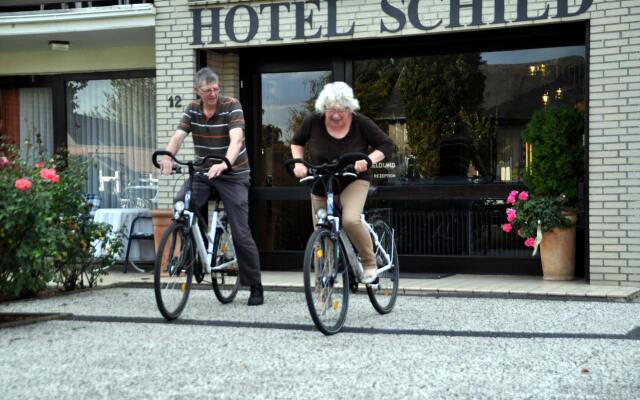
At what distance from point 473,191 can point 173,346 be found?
5.27 metres

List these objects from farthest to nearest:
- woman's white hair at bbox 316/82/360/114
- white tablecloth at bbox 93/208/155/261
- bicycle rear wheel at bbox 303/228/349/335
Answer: white tablecloth at bbox 93/208/155/261 → woman's white hair at bbox 316/82/360/114 → bicycle rear wheel at bbox 303/228/349/335

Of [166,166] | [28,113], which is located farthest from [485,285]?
[28,113]

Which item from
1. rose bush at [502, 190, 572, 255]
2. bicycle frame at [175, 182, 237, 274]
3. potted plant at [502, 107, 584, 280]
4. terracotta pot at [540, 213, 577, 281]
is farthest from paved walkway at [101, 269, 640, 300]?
bicycle frame at [175, 182, 237, 274]

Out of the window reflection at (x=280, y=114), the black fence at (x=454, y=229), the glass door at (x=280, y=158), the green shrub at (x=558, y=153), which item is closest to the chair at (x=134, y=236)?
the glass door at (x=280, y=158)

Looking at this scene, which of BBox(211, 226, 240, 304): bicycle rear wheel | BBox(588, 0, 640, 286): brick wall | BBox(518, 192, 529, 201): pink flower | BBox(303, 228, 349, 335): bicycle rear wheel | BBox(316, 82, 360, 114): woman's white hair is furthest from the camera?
BBox(518, 192, 529, 201): pink flower

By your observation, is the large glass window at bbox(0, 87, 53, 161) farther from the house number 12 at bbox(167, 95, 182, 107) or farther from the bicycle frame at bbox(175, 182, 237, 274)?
the bicycle frame at bbox(175, 182, 237, 274)

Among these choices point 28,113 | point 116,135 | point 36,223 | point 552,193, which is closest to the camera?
point 36,223

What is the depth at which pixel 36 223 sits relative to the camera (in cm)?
722

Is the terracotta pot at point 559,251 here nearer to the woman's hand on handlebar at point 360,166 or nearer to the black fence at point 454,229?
the black fence at point 454,229

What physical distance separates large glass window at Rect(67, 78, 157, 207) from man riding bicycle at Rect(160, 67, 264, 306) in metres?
5.05

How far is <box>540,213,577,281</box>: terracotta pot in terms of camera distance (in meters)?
9.55

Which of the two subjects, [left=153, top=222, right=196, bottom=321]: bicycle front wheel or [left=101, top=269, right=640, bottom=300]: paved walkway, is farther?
[left=101, top=269, right=640, bottom=300]: paved walkway

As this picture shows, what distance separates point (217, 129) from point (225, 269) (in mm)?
1129

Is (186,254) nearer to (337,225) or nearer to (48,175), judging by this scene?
(337,225)
